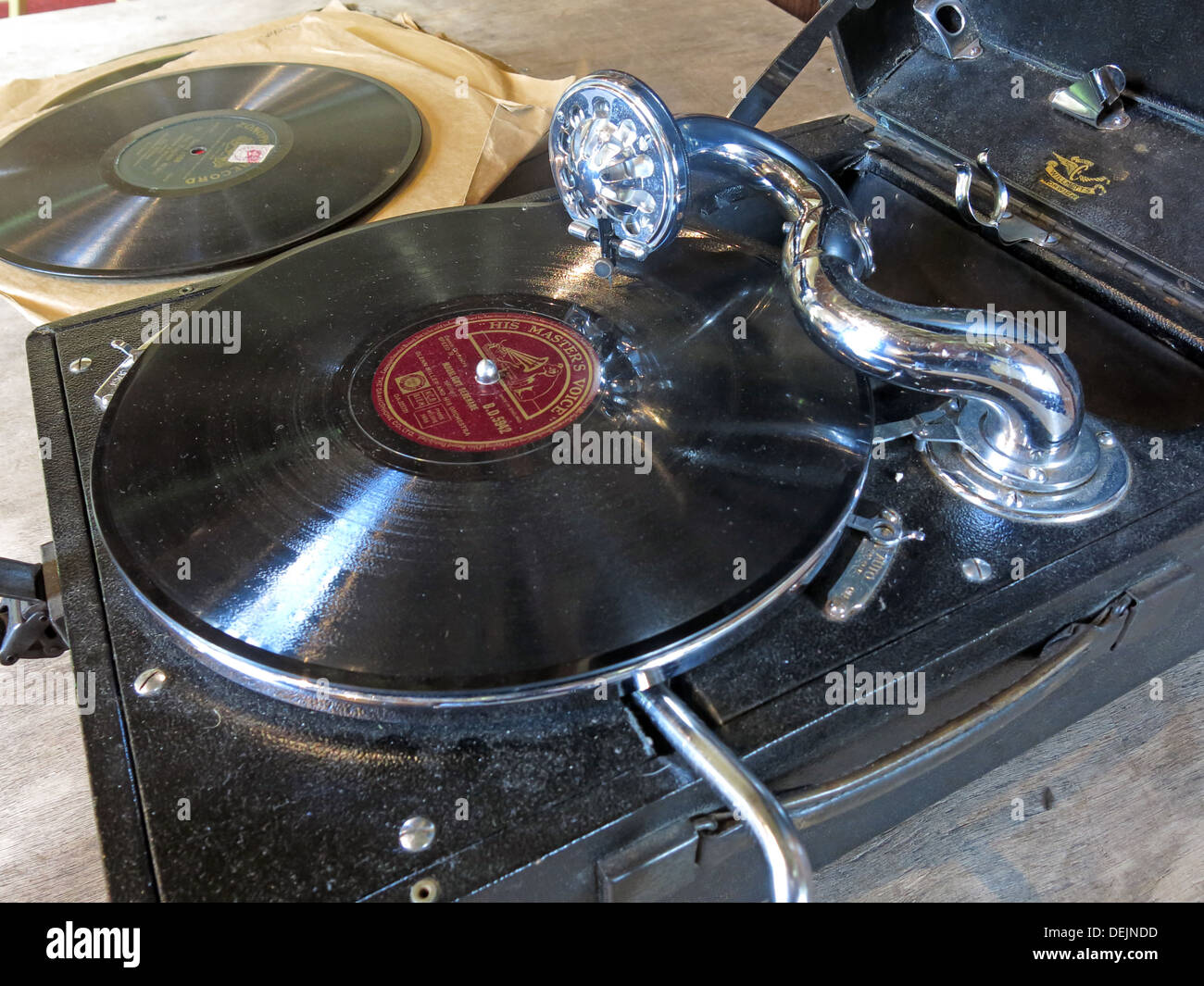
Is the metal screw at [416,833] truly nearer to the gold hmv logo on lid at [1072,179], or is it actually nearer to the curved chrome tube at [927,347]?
the curved chrome tube at [927,347]

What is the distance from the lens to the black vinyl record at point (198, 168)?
1.31 metres

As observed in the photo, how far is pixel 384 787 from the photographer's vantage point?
63 cm

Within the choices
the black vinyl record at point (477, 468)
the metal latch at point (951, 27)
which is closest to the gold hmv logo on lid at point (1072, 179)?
the metal latch at point (951, 27)

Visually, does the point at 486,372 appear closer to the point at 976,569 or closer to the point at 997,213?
the point at 976,569

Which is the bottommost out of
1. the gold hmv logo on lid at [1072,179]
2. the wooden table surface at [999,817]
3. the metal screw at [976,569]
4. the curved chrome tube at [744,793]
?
the wooden table surface at [999,817]

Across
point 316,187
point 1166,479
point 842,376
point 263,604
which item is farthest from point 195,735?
point 316,187

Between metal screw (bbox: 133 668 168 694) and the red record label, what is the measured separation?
0.25 m

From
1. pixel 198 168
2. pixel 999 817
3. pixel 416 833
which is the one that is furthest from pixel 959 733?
pixel 198 168

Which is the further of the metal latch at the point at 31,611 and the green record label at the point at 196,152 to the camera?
the green record label at the point at 196,152

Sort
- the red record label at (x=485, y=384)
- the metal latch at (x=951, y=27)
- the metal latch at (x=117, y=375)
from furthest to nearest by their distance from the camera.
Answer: the metal latch at (x=951, y=27)
the metal latch at (x=117, y=375)
the red record label at (x=485, y=384)

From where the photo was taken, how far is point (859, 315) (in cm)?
74

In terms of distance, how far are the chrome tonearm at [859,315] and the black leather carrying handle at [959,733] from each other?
9cm

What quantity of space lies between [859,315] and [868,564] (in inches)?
7.4
